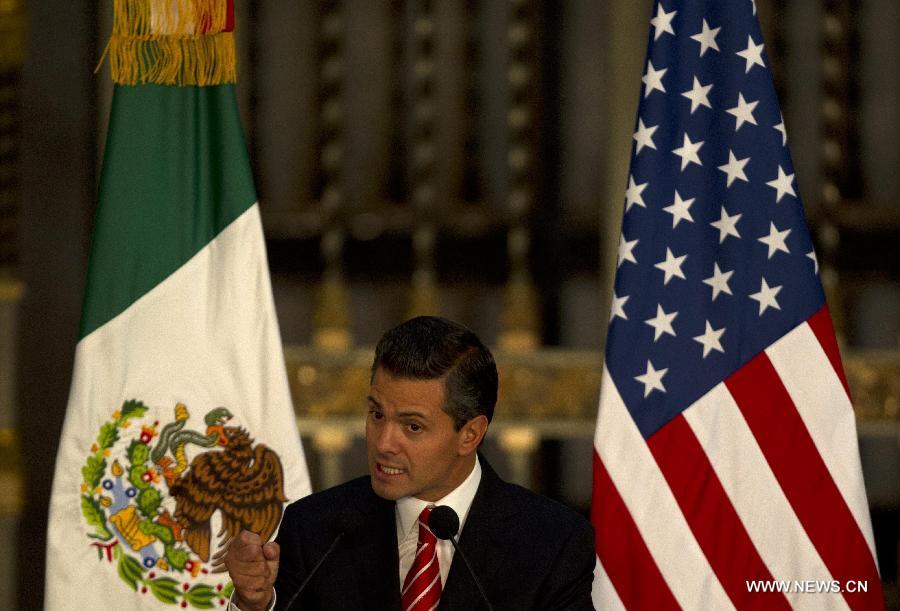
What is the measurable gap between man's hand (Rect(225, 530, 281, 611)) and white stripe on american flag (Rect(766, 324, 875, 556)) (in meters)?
1.34

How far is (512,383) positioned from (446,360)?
2.29 m

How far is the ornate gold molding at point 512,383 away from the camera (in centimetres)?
432

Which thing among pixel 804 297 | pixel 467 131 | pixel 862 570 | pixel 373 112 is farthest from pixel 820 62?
pixel 862 570

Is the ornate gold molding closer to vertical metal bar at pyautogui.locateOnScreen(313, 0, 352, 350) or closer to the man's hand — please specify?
vertical metal bar at pyautogui.locateOnScreen(313, 0, 352, 350)

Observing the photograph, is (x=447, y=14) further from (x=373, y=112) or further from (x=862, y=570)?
(x=862, y=570)

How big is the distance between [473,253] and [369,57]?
86 centimetres

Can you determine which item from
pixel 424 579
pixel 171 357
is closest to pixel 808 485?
pixel 424 579

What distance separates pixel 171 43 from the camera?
2.88 m

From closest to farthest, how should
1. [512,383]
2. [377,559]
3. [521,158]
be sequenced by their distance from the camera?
[377,559], [512,383], [521,158]

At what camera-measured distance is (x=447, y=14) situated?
451cm

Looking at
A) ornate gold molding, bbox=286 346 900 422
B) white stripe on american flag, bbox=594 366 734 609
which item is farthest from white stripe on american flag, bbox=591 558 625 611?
ornate gold molding, bbox=286 346 900 422

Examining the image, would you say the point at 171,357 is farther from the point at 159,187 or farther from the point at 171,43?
the point at 171,43

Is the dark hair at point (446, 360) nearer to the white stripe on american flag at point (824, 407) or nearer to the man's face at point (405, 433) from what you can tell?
the man's face at point (405, 433)

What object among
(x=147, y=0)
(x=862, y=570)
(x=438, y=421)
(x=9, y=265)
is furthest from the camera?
(x=9, y=265)
